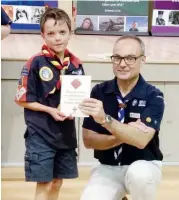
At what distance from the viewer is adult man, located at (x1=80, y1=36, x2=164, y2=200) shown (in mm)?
1962

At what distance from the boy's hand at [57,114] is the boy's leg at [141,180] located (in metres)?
0.34

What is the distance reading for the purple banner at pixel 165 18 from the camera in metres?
4.30

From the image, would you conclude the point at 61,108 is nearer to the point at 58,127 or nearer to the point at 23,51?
the point at 58,127

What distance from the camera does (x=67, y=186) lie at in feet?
9.30

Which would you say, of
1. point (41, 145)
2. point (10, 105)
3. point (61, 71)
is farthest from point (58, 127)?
point (10, 105)

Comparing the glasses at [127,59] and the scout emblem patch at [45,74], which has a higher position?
the glasses at [127,59]

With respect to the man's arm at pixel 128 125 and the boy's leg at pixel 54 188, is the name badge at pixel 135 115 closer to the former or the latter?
the man's arm at pixel 128 125

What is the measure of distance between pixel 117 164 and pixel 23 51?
55.4 inches

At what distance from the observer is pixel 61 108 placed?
201 centimetres

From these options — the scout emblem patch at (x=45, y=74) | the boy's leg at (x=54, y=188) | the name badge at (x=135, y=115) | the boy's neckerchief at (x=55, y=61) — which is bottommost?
the boy's leg at (x=54, y=188)

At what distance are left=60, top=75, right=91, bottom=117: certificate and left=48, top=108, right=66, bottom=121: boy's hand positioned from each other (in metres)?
0.05

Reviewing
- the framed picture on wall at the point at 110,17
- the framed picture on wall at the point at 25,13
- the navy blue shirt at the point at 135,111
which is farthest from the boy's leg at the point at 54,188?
the framed picture on wall at the point at 110,17

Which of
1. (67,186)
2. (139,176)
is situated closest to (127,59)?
(139,176)

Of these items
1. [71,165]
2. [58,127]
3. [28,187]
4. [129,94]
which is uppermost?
[129,94]
